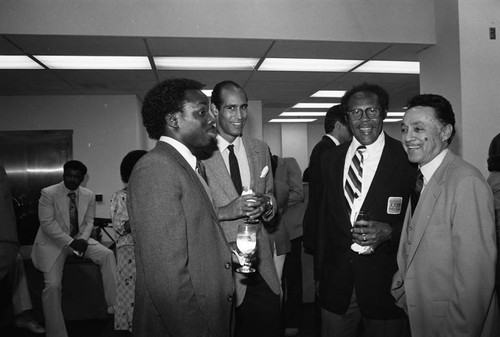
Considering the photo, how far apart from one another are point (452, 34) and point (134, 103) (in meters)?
5.46

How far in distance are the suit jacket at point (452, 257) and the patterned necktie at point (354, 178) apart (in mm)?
412

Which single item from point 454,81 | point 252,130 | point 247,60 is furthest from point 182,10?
point 252,130

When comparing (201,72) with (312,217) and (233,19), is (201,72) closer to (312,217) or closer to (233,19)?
(233,19)

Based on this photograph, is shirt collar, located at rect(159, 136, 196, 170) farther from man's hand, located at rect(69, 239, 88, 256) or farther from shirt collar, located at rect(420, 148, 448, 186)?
man's hand, located at rect(69, 239, 88, 256)

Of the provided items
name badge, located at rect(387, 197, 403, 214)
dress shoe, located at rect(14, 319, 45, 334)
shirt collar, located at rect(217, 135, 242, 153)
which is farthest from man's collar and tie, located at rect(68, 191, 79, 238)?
name badge, located at rect(387, 197, 403, 214)

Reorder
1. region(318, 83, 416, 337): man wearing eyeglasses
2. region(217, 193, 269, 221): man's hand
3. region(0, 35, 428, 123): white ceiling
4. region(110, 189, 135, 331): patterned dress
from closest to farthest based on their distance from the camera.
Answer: region(217, 193, 269, 221): man's hand < region(318, 83, 416, 337): man wearing eyeglasses < region(110, 189, 135, 331): patterned dress < region(0, 35, 428, 123): white ceiling

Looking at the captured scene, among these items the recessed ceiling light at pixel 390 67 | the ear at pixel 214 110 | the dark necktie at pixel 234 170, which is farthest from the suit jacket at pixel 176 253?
the recessed ceiling light at pixel 390 67

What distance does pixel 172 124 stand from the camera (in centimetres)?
167

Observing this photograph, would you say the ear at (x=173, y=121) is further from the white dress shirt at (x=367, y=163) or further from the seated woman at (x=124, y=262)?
the seated woman at (x=124, y=262)

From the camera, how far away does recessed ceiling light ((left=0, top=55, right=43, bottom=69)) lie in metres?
4.98

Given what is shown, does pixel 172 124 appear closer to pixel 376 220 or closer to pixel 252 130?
pixel 376 220

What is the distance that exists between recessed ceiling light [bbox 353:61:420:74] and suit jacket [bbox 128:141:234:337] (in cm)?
477

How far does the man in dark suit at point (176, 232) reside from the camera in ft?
4.56

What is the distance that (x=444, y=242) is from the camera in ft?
5.32
